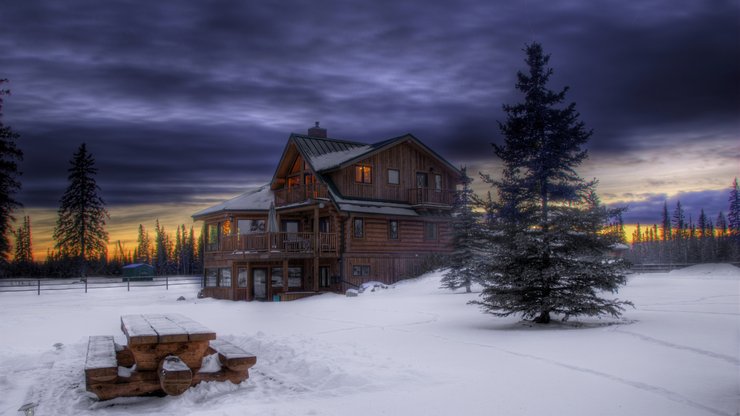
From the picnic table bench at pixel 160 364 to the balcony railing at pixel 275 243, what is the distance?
71.5 ft

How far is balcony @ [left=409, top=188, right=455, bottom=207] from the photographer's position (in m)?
37.2

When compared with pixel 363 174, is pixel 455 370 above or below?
below

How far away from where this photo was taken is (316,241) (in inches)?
1243

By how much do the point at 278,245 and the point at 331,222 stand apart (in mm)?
4046

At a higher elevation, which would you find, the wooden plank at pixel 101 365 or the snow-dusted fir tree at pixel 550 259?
the snow-dusted fir tree at pixel 550 259

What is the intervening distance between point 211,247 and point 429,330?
26485mm

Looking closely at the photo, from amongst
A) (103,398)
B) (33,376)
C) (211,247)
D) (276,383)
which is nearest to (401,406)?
(276,383)

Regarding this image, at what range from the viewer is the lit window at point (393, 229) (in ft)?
117

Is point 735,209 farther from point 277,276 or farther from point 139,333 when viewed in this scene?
point 139,333

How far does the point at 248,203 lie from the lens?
118 ft

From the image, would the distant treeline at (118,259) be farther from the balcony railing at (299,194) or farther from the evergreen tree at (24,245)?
the balcony railing at (299,194)

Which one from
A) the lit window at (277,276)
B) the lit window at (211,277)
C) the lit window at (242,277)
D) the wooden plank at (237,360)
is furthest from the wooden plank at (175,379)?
the lit window at (211,277)

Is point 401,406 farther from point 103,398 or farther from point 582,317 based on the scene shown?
point 582,317

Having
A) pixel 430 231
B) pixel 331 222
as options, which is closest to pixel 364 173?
pixel 331 222
